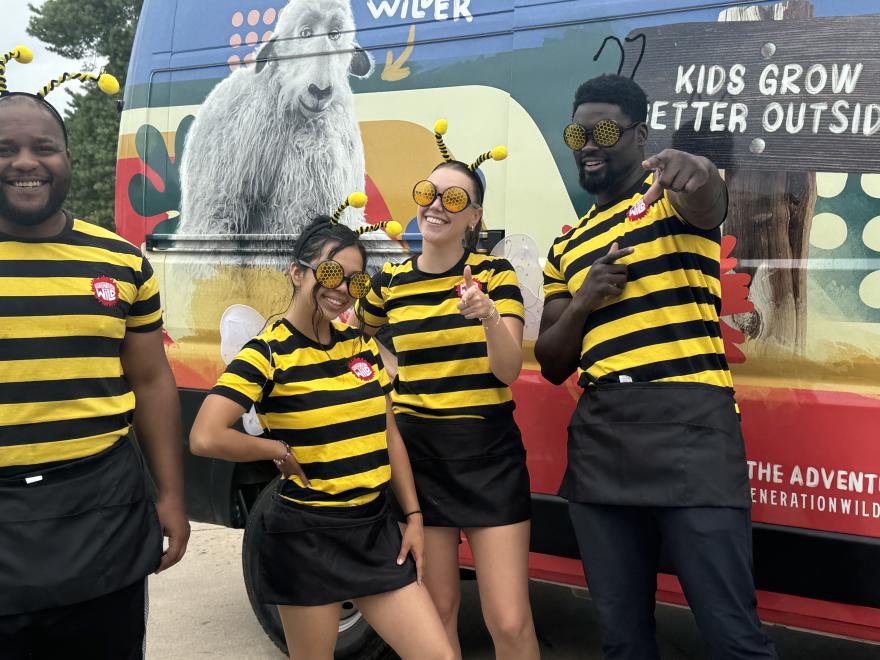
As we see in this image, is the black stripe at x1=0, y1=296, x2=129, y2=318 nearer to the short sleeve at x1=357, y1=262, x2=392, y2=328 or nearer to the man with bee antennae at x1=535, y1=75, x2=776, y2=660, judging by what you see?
the short sleeve at x1=357, y1=262, x2=392, y2=328

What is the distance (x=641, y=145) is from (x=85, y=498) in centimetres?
170

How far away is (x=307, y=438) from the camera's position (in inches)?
98.5

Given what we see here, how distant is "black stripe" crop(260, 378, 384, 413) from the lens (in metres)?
2.50

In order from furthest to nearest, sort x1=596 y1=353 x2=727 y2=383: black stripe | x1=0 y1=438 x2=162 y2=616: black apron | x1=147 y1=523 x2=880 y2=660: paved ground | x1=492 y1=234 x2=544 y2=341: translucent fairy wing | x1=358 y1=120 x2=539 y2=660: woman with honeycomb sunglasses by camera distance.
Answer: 1. x1=147 y1=523 x2=880 y2=660: paved ground
2. x1=492 y1=234 x2=544 y2=341: translucent fairy wing
3. x1=358 y1=120 x2=539 y2=660: woman with honeycomb sunglasses
4. x1=596 y1=353 x2=727 y2=383: black stripe
5. x1=0 y1=438 x2=162 y2=616: black apron

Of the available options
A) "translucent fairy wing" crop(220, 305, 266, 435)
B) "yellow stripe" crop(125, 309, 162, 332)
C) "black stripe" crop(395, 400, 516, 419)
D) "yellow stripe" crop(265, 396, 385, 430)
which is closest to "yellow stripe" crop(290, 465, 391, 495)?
"yellow stripe" crop(265, 396, 385, 430)

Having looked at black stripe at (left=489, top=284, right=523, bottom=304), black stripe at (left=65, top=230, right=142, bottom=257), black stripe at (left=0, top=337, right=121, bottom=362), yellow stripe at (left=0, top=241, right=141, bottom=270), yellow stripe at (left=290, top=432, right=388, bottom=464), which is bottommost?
yellow stripe at (left=290, top=432, right=388, bottom=464)

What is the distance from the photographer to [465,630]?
14.1ft

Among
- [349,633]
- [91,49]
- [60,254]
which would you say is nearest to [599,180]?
[60,254]

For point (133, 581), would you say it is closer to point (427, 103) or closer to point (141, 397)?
point (141, 397)

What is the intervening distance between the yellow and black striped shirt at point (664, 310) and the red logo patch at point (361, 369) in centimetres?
61

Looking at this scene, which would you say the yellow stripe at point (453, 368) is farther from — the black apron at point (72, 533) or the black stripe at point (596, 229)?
the black apron at point (72, 533)

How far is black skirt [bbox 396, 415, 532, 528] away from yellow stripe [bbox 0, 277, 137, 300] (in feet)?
3.57

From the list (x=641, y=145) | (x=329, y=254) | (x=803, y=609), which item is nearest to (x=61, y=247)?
(x=329, y=254)

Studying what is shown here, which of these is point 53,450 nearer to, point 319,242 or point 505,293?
point 319,242
